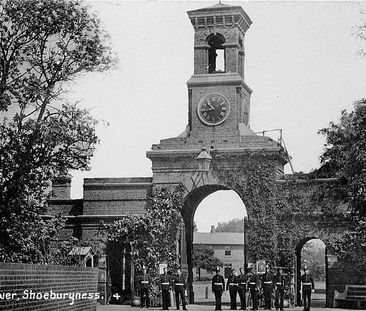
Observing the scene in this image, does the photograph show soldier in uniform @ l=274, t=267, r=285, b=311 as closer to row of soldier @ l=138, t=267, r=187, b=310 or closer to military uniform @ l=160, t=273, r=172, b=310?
row of soldier @ l=138, t=267, r=187, b=310

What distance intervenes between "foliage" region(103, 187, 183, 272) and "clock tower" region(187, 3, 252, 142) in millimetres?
3372

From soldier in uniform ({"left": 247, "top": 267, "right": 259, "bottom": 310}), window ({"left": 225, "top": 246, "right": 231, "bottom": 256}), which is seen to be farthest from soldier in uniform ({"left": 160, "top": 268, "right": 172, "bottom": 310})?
window ({"left": 225, "top": 246, "right": 231, "bottom": 256})

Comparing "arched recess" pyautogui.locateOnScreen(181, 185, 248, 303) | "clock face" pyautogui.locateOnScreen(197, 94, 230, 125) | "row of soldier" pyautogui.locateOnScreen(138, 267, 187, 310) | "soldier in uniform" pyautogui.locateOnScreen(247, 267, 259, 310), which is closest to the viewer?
"soldier in uniform" pyautogui.locateOnScreen(247, 267, 259, 310)

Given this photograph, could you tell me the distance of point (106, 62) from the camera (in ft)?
71.1

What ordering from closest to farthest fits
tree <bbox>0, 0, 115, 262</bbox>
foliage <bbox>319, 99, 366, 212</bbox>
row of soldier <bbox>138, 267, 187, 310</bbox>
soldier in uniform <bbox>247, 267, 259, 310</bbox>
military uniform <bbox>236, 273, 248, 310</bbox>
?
tree <bbox>0, 0, 115, 262</bbox> → foliage <bbox>319, 99, 366, 212</bbox> → soldier in uniform <bbox>247, 267, 259, 310</bbox> → military uniform <bbox>236, 273, 248, 310</bbox> → row of soldier <bbox>138, 267, 187, 310</bbox>

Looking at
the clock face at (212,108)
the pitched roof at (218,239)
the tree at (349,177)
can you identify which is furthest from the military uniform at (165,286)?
the pitched roof at (218,239)

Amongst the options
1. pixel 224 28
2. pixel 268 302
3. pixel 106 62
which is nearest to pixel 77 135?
pixel 106 62

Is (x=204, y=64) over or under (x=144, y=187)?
over

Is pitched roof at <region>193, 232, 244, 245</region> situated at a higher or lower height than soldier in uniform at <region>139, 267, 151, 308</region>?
higher

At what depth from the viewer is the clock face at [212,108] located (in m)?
34.4

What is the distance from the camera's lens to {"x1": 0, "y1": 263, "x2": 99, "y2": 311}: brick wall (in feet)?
37.3

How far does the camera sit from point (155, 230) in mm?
32781

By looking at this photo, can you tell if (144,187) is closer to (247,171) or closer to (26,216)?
(247,171)

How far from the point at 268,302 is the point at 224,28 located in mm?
13414
